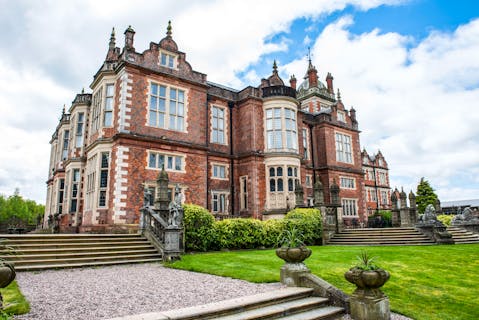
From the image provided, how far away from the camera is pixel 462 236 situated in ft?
63.4

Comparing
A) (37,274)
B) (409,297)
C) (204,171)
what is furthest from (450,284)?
(204,171)

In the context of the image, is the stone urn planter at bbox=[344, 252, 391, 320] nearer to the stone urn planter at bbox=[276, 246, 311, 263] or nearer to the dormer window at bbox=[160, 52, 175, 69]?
the stone urn planter at bbox=[276, 246, 311, 263]

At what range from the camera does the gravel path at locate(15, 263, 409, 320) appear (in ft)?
18.8

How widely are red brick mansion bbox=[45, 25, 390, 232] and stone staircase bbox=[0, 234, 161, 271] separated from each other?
13.5 ft

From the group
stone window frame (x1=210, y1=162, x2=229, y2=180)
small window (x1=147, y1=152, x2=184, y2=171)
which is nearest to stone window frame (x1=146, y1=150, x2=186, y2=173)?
small window (x1=147, y1=152, x2=184, y2=171)

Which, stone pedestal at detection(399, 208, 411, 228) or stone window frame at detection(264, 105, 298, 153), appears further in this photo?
stone window frame at detection(264, 105, 298, 153)

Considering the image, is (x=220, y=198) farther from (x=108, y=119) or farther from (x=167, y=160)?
(x=108, y=119)

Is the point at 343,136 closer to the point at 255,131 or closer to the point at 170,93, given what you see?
the point at 255,131

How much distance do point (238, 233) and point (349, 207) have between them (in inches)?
757

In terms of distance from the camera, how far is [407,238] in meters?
18.1

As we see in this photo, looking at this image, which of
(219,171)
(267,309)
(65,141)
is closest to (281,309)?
(267,309)

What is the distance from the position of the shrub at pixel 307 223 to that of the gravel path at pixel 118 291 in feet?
33.0

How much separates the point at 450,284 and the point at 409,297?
6.60ft

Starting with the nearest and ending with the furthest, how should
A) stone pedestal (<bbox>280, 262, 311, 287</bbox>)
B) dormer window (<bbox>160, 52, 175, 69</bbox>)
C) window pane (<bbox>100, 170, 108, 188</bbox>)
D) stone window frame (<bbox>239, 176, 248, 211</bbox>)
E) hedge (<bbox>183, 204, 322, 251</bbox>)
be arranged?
1. stone pedestal (<bbox>280, 262, 311, 287</bbox>)
2. hedge (<bbox>183, 204, 322, 251</bbox>)
3. window pane (<bbox>100, 170, 108, 188</bbox>)
4. dormer window (<bbox>160, 52, 175, 69</bbox>)
5. stone window frame (<bbox>239, 176, 248, 211</bbox>)
